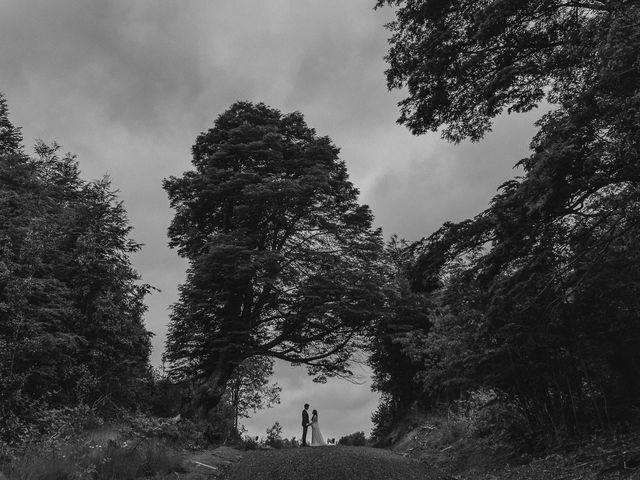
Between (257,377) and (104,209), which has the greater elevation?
(104,209)

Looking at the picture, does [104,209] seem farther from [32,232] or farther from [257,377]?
[257,377]

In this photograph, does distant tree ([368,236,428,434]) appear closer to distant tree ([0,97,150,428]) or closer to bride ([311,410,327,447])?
bride ([311,410,327,447])

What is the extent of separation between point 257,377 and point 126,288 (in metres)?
14.4

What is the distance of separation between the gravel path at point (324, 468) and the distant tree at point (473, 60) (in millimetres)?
8089

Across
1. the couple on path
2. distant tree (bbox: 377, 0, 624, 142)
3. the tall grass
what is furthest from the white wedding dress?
distant tree (bbox: 377, 0, 624, 142)

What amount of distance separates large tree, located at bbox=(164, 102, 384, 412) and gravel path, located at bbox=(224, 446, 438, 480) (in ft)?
30.6

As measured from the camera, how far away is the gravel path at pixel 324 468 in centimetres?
1058

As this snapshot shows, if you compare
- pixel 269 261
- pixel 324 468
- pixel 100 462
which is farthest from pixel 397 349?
pixel 100 462

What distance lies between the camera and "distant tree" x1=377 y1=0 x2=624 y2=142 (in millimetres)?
9383

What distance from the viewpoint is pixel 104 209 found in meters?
20.1

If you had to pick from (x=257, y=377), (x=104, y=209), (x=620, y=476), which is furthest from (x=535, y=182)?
(x=257, y=377)

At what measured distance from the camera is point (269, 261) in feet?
70.5

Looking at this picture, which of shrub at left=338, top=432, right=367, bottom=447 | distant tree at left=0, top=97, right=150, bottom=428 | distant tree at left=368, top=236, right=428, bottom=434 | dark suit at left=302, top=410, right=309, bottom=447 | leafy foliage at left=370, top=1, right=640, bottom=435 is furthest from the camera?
shrub at left=338, top=432, right=367, bottom=447

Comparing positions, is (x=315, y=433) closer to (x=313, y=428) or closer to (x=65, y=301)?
(x=313, y=428)
